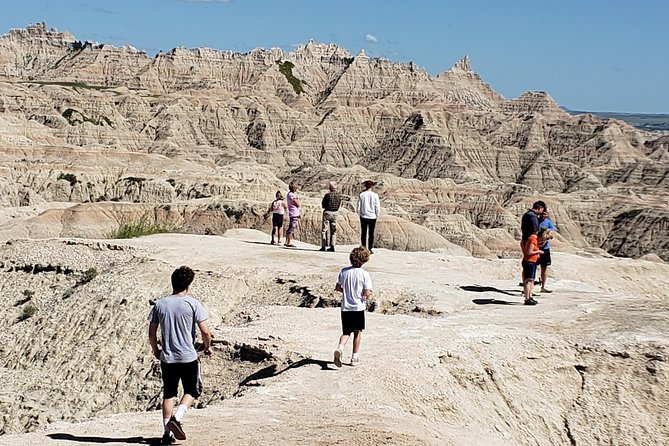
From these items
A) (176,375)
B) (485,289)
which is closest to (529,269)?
(485,289)

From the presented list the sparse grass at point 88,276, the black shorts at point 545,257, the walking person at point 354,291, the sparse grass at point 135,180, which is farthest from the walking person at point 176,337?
the sparse grass at point 135,180

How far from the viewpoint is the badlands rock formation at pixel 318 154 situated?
76438mm

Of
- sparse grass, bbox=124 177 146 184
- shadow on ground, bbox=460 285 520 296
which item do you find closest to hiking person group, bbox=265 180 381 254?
shadow on ground, bbox=460 285 520 296

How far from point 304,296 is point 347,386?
8424 millimetres

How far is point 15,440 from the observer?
9312 millimetres

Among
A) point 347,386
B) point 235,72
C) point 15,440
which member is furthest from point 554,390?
point 235,72

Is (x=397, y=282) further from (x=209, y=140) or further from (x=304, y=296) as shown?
(x=209, y=140)

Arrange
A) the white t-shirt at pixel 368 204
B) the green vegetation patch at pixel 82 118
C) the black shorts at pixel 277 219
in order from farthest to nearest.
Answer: the green vegetation patch at pixel 82 118, the black shorts at pixel 277 219, the white t-shirt at pixel 368 204

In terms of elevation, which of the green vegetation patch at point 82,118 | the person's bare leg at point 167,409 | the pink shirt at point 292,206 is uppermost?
the green vegetation patch at point 82,118

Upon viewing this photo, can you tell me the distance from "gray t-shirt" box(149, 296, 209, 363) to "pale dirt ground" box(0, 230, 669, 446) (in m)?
0.96

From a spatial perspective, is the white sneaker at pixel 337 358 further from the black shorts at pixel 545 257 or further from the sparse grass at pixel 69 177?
the sparse grass at pixel 69 177

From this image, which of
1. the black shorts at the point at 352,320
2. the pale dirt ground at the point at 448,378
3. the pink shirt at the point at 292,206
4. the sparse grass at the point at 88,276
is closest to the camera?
the pale dirt ground at the point at 448,378

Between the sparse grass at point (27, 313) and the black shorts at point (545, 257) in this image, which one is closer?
the black shorts at point (545, 257)

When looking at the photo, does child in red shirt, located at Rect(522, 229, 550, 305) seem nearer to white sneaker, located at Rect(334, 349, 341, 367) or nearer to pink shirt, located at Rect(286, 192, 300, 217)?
white sneaker, located at Rect(334, 349, 341, 367)
